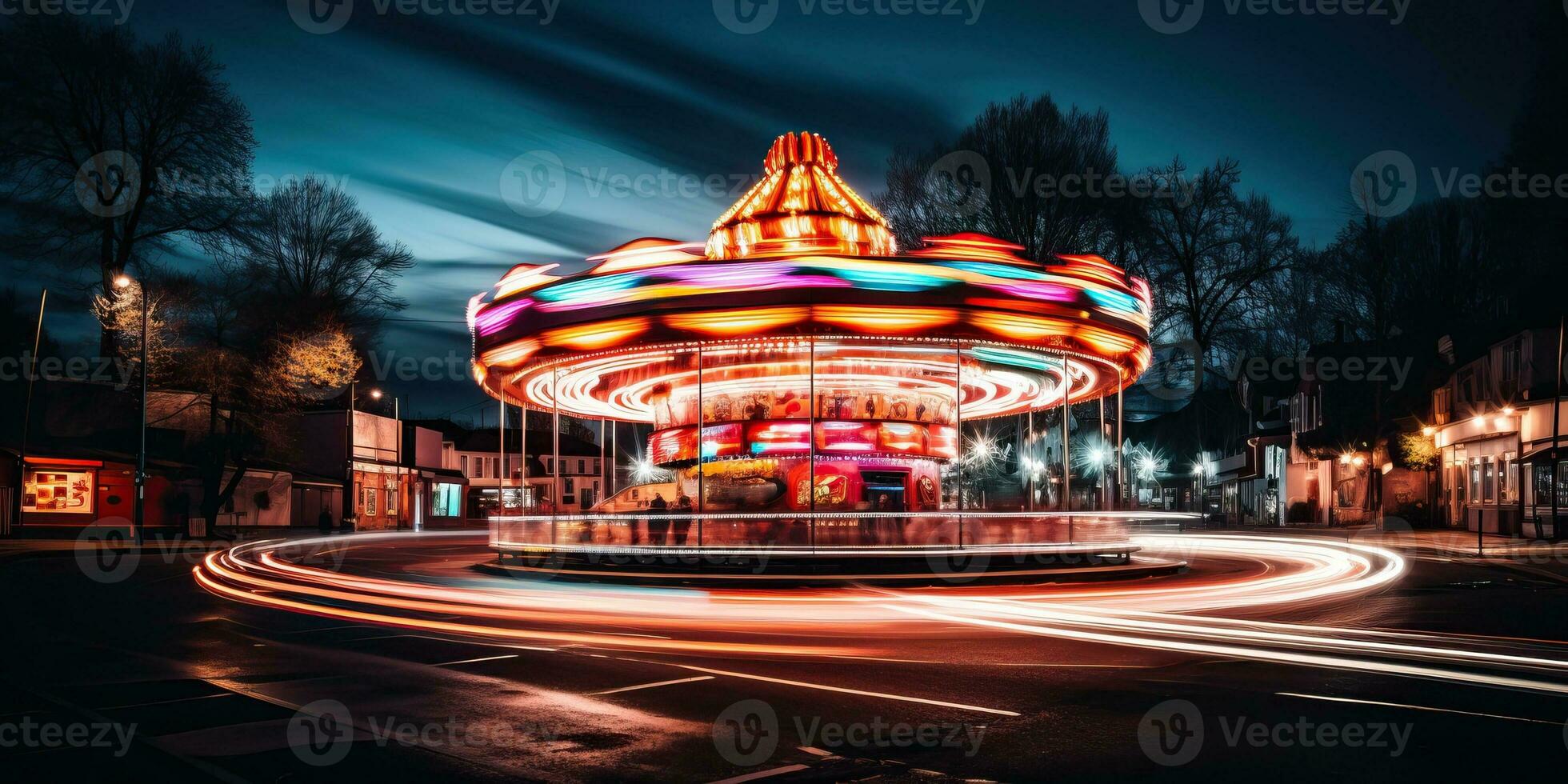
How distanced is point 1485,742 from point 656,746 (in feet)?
17.1

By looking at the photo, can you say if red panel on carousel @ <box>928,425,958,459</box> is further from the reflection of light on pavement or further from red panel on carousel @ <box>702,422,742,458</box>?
the reflection of light on pavement

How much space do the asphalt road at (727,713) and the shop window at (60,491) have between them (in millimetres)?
33740

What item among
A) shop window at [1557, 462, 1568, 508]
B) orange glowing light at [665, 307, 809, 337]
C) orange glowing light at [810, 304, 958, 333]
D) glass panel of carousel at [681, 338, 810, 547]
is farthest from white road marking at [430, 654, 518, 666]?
shop window at [1557, 462, 1568, 508]

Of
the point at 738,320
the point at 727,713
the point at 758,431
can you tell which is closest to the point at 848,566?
the point at 738,320

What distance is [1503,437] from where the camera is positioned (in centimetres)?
3984

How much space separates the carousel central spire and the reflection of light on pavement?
8813 millimetres

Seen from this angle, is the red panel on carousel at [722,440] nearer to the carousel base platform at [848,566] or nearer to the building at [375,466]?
the carousel base platform at [848,566]

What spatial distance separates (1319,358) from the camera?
173ft

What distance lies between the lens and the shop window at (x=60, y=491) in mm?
41625

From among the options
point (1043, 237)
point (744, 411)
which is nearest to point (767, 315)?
point (744, 411)

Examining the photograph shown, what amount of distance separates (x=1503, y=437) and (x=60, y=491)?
5166 cm

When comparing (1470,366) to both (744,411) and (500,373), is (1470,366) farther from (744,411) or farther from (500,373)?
(500,373)

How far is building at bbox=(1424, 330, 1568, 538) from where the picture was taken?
117ft

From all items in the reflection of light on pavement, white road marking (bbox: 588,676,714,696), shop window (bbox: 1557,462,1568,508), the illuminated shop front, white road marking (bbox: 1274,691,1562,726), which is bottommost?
the reflection of light on pavement
